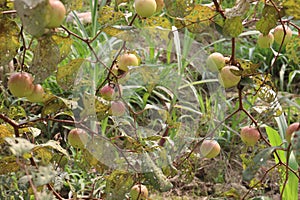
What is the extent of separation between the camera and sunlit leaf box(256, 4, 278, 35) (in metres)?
0.79

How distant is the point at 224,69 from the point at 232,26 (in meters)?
0.09

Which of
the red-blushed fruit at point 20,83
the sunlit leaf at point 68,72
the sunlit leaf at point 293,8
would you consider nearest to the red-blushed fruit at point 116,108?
the sunlit leaf at point 68,72

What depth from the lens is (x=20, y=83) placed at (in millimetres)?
738

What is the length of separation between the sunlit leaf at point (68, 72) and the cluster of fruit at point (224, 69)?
0.71 feet

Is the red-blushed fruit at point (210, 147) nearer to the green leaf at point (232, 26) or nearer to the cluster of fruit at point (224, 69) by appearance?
the cluster of fruit at point (224, 69)

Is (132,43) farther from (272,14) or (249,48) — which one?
(249,48)

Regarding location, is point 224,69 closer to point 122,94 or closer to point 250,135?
point 250,135

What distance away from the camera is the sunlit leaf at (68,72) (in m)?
0.85

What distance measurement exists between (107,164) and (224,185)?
3.98 ft

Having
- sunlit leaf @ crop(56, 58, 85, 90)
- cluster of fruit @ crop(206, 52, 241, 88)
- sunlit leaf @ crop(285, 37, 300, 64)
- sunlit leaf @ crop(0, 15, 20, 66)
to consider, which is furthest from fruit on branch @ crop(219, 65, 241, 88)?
sunlit leaf @ crop(0, 15, 20, 66)

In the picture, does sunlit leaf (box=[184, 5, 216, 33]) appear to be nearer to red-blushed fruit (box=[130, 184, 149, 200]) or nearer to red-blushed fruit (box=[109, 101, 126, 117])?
red-blushed fruit (box=[109, 101, 126, 117])

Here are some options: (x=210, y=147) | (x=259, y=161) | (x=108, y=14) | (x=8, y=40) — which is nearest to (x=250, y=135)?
(x=210, y=147)

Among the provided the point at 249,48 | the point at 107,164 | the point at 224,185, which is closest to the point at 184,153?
the point at 107,164

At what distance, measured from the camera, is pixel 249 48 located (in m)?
2.94
